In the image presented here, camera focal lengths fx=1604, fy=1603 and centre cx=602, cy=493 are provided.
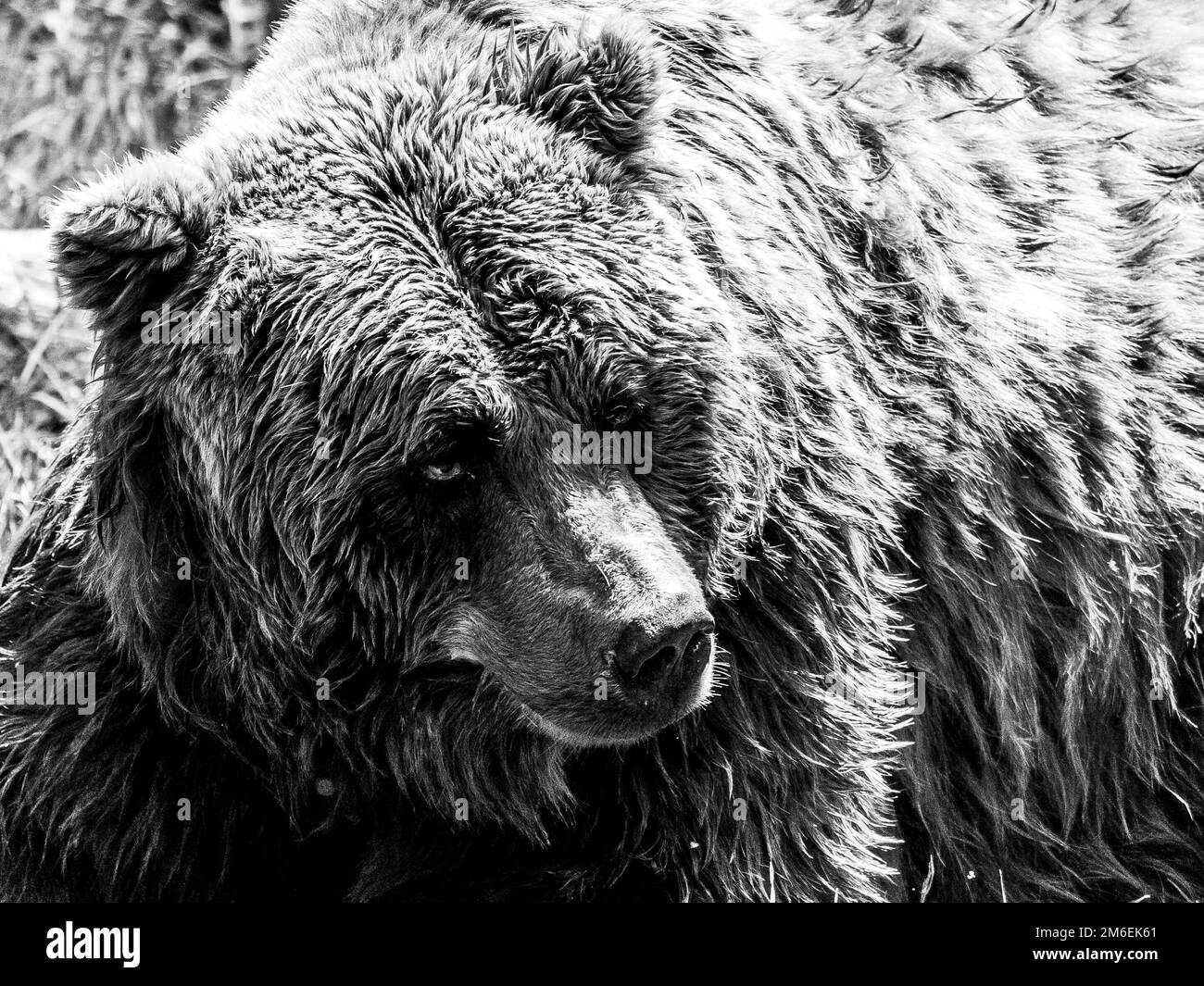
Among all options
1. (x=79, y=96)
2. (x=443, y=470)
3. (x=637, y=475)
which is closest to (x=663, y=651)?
(x=637, y=475)

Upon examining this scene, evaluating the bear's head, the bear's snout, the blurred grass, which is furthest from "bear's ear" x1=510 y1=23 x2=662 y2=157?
the blurred grass

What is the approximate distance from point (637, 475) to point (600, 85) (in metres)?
0.91

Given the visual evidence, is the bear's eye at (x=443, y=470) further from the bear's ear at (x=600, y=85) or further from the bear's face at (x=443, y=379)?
the bear's ear at (x=600, y=85)

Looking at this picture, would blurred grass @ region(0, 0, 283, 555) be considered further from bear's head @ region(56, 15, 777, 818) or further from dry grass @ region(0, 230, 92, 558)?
bear's head @ region(56, 15, 777, 818)

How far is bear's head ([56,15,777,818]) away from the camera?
353cm

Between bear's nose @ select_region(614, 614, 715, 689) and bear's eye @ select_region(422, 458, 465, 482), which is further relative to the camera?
bear's eye @ select_region(422, 458, 465, 482)

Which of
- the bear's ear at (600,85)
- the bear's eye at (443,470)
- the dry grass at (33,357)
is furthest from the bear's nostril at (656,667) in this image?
the dry grass at (33,357)

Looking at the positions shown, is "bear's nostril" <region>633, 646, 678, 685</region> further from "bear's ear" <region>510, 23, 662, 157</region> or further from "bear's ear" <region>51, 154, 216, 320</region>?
"bear's ear" <region>51, 154, 216, 320</region>

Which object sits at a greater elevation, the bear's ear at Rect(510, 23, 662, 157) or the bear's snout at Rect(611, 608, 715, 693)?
the bear's ear at Rect(510, 23, 662, 157)

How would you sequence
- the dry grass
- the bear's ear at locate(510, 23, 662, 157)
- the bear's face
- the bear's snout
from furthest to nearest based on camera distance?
the dry grass < the bear's ear at locate(510, 23, 662, 157) < the bear's face < the bear's snout

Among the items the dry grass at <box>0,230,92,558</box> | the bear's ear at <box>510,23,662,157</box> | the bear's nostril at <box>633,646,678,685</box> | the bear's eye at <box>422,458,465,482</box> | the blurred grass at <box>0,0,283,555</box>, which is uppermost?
the blurred grass at <box>0,0,283,555</box>

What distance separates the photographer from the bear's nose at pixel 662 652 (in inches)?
133

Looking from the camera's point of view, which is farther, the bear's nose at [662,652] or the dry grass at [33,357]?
the dry grass at [33,357]

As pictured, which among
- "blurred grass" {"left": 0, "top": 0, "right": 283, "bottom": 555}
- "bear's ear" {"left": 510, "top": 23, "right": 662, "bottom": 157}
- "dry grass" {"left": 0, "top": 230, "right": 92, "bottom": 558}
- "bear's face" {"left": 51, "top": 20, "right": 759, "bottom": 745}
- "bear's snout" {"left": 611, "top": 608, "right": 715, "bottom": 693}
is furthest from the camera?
"blurred grass" {"left": 0, "top": 0, "right": 283, "bottom": 555}
